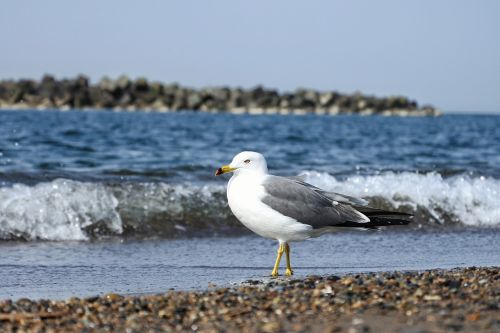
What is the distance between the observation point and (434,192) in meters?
12.0

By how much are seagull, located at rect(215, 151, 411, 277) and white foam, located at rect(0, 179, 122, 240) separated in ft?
10.4

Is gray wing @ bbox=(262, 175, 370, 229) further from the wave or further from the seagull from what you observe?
the wave

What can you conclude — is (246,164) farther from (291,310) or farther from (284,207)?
(291,310)

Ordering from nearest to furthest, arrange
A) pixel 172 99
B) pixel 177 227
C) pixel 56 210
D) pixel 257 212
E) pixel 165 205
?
1. pixel 257 212
2. pixel 56 210
3. pixel 177 227
4. pixel 165 205
5. pixel 172 99

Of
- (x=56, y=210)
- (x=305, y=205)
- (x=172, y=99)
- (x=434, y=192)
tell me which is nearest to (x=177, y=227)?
(x=56, y=210)

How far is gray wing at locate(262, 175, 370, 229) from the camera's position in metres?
6.55

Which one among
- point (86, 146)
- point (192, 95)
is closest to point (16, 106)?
point (192, 95)

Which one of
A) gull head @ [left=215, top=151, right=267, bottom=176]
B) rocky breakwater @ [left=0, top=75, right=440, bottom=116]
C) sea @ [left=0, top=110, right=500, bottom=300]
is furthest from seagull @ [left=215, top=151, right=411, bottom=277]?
rocky breakwater @ [left=0, top=75, right=440, bottom=116]

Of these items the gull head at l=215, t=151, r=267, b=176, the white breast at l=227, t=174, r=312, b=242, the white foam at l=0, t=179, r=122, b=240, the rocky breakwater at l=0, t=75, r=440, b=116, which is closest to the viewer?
the white breast at l=227, t=174, r=312, b=242

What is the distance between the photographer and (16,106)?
280 feet

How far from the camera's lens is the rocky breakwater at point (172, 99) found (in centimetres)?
8812

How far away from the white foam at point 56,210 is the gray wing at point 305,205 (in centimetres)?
335

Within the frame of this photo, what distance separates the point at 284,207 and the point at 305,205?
0.66 feet

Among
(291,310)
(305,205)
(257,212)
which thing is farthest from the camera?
(305,205)
